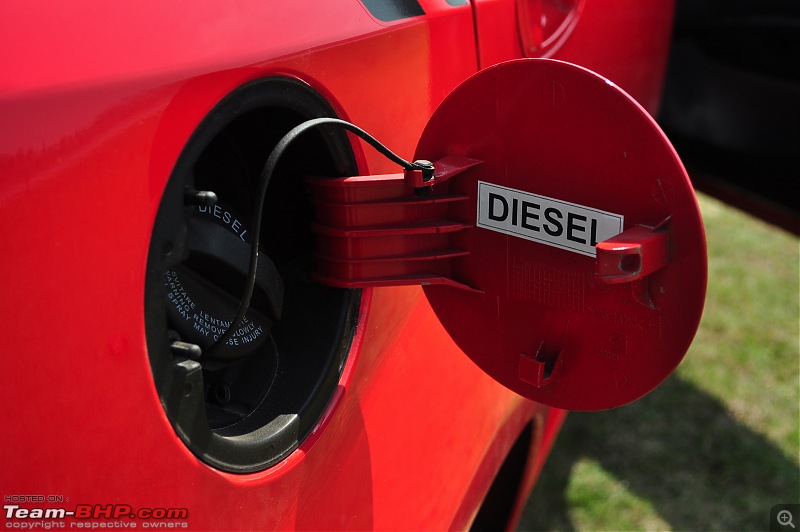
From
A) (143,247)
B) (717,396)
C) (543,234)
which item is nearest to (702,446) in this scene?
(717,396)

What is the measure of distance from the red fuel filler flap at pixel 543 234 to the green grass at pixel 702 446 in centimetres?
186

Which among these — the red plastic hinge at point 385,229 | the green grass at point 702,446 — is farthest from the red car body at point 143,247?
the green grass at point 702,446

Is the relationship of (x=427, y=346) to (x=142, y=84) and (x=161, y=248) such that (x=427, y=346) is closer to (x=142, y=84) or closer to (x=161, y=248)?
(x=161, y=248)

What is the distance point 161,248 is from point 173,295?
17 cm

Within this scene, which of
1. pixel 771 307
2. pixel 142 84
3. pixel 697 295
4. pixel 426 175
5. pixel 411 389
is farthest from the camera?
pixel 771 307

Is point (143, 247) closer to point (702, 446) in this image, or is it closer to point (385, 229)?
point (385, 229)

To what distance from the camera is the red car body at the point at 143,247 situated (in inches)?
36.7

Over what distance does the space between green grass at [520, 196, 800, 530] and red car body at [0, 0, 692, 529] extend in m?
1.75

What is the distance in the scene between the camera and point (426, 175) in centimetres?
133

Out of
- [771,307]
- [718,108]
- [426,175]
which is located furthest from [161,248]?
[771,307]

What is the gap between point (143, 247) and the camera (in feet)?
3.36

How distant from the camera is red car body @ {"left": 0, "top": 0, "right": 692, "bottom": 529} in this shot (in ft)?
3.06

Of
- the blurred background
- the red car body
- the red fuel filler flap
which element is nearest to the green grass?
the blurred background

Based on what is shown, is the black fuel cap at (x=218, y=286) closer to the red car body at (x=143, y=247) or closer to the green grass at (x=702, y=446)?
the red car body at (x=143, y=247)
